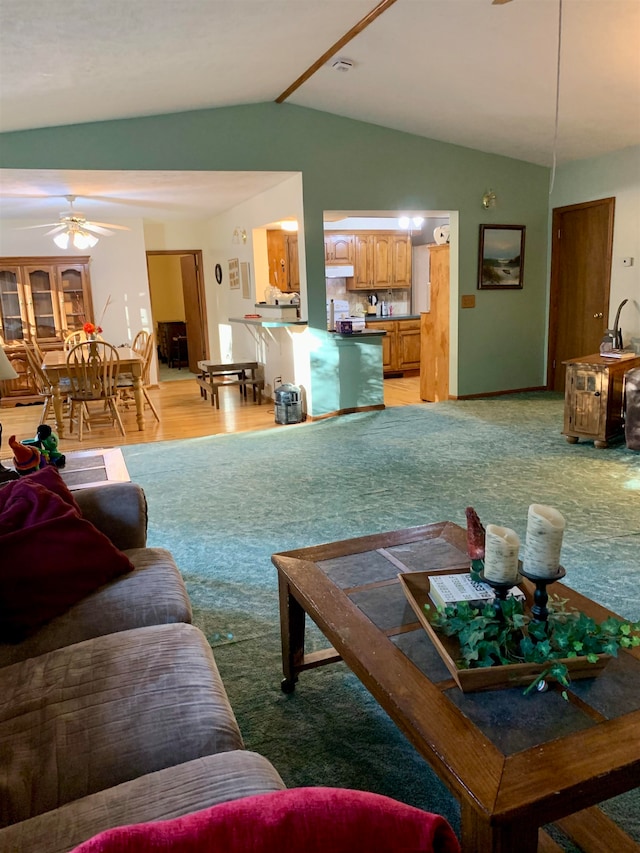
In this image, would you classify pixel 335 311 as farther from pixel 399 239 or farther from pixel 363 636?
pixel 363 636

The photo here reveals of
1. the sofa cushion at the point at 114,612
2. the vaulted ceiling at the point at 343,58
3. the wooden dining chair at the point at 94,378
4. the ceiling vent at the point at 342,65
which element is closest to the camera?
the sofa cushion at the point at 114,612

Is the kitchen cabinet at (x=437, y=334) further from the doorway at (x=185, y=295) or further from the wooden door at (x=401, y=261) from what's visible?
the doorway at (x=185, y=295)

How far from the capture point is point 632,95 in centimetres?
461

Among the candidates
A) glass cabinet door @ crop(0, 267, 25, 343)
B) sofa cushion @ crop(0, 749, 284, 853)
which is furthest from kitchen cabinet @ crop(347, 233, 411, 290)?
sofa cushion @ crop(0, 749, 284, 853)

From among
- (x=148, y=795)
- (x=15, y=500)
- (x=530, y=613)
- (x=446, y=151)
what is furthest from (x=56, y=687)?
(x=446, y=151)

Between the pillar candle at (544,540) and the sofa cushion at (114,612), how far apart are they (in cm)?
93

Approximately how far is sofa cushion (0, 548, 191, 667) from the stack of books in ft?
2.25

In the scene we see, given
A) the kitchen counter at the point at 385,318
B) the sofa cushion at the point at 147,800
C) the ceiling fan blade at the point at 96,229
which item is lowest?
the sofa cushion at the point at 147,800

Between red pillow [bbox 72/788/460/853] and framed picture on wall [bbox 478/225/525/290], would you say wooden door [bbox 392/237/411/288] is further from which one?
red pillow [bbox 72/788/460/853]

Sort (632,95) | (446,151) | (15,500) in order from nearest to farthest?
(15,500)
(632,95)
(446,151)

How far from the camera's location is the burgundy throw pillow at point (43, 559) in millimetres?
1579

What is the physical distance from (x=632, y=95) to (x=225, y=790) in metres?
5.34

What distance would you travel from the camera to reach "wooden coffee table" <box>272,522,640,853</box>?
983 millimetres

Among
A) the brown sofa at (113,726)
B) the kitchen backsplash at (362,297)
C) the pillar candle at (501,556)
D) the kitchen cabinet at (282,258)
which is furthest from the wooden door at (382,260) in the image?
the pillar candle at (501,556)
